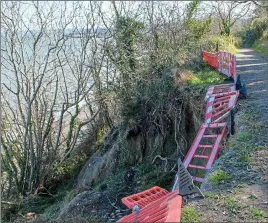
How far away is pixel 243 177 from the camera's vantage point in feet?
17.8

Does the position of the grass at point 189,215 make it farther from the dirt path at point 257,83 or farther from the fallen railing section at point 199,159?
the dirt path at point 257,83

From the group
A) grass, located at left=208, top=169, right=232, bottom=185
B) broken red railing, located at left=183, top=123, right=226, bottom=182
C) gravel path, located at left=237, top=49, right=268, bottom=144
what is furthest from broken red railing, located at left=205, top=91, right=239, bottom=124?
grass, located at left=208, top=169, right=232, bottom=185

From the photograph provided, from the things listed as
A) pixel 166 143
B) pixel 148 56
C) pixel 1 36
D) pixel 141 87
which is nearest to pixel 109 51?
pixel 148 56

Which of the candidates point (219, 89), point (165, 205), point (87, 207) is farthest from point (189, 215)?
point (219, 89)

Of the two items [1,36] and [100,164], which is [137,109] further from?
[1,36]

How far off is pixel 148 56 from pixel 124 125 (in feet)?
9.10

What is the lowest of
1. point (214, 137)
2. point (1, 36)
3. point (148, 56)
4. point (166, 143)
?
point (166, 143)

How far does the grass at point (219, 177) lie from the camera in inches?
211

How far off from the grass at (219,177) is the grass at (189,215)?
91 centimetres

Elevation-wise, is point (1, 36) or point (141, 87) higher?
point (1, 36)

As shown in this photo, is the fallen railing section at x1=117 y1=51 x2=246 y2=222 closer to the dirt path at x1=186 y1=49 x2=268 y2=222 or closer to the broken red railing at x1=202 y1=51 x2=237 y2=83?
the broken red railing at x1=202 y1=51 x2=237 y2=83

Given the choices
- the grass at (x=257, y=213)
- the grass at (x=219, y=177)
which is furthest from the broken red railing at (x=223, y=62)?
the grass at (x=257, y=213)

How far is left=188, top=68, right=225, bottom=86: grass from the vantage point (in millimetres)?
11305

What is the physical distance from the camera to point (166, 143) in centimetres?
1089
